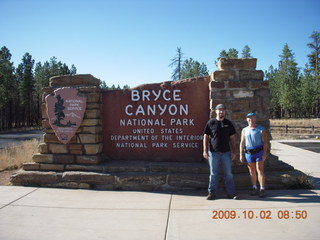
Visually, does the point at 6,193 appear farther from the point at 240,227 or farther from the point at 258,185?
the point at 258,185

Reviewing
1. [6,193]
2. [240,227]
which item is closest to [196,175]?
[240,227]

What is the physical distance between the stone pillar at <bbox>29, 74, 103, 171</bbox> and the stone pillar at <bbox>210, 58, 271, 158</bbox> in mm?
2540

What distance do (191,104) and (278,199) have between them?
2514mm

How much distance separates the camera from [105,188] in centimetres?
541

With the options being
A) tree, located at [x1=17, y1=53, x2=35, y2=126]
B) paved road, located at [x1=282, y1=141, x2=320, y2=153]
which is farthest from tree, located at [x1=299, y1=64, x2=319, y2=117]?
tree, located at [x1=17, y1=53, x2=35, y2=126]

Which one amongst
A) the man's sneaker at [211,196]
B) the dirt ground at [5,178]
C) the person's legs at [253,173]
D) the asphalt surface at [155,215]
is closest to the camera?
the asphalt surface at [155,215]

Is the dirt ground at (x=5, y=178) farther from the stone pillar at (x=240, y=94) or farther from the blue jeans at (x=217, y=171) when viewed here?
the stone pillar at (x=240, y=94)

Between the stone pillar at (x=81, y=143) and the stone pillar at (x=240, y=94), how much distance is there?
2.54 meters

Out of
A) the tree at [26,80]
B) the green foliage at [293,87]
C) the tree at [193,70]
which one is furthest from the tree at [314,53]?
the tree at [26,80]

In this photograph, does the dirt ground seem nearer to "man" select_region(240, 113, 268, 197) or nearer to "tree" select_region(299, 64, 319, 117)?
"man" select_region(240, 113, 268, 197)

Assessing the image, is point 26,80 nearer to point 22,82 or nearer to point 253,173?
point 22,82

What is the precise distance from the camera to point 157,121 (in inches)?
232

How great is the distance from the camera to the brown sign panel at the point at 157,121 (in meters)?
5.77

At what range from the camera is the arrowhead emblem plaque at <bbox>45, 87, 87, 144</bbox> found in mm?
5746
